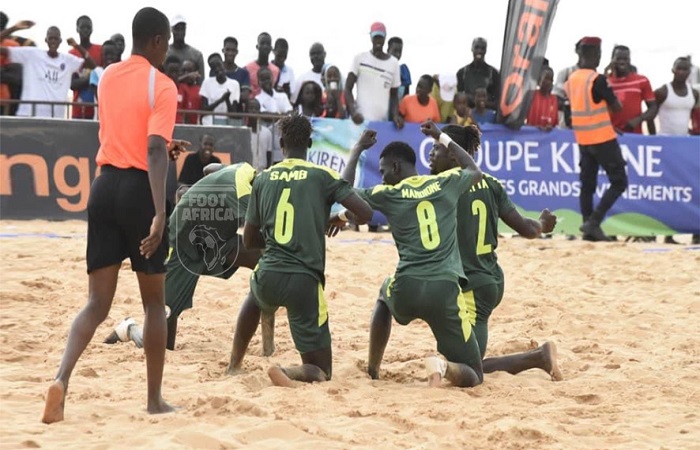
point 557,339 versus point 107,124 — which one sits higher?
point 107,124

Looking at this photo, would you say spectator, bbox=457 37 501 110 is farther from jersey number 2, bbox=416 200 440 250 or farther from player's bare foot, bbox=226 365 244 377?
player's bare foot, bbox=226 365 244 377

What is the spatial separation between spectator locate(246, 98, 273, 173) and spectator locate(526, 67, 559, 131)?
337 cm

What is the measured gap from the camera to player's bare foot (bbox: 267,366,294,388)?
5863 mm

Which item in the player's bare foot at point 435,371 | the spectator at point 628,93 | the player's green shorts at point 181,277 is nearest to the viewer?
the player's bare foot at point 435,371

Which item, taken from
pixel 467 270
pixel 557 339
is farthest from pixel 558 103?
pixel 467 270

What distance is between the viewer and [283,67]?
588 inches

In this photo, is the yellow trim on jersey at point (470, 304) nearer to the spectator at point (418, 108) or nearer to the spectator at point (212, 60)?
the spectator at point (418, 108)

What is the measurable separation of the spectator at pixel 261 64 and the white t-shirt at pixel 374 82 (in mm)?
1420

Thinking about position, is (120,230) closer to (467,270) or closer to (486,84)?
(467,270)

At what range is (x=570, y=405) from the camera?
5762 millimetres

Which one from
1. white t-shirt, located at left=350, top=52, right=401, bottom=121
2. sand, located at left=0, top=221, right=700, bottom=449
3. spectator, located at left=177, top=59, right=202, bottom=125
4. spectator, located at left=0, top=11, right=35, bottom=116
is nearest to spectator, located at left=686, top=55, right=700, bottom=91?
white t-shirt, located at left=350, top=52, right=401, bottom=121

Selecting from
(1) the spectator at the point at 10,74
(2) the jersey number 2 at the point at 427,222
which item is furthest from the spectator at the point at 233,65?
(2) the jersey number 2 at the point at 427,222

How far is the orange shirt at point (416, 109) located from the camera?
14.0 meters

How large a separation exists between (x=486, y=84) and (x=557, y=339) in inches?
274
